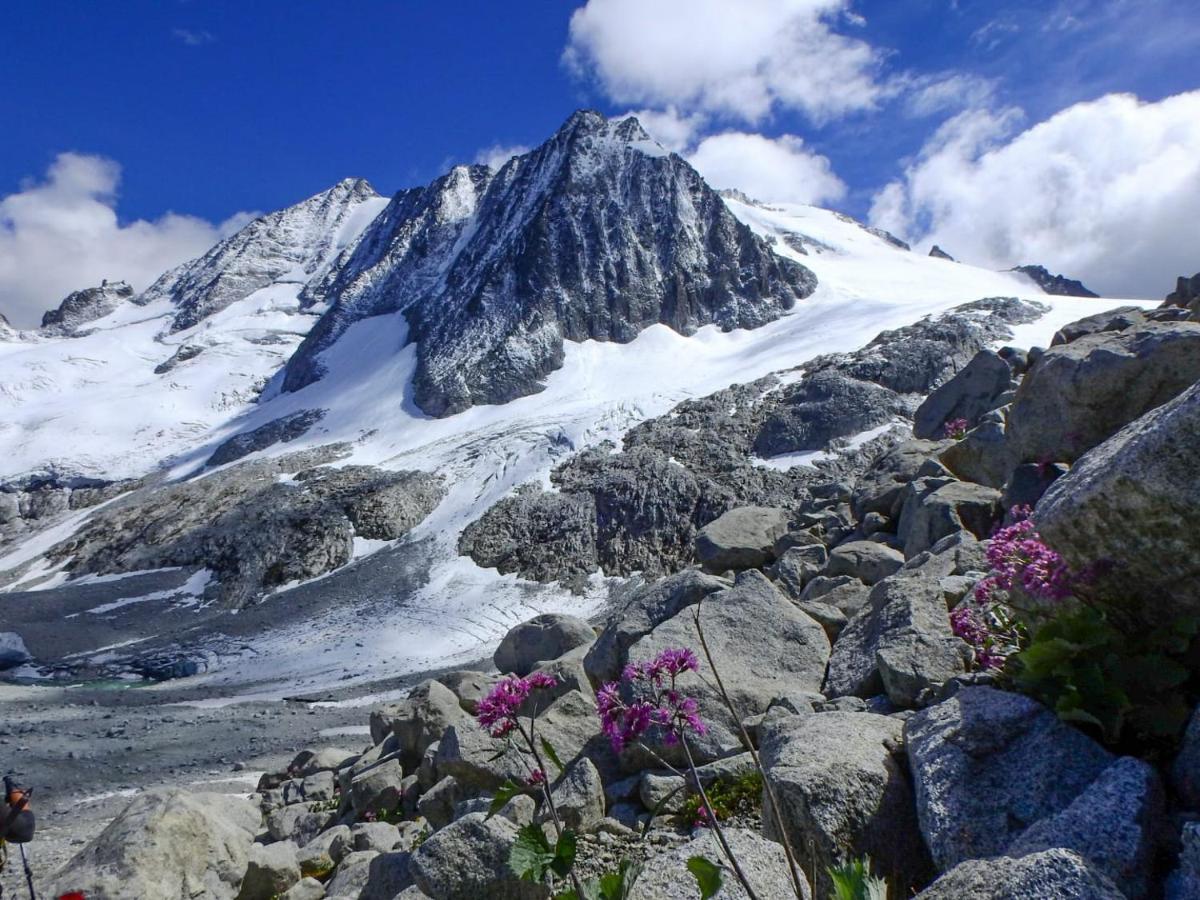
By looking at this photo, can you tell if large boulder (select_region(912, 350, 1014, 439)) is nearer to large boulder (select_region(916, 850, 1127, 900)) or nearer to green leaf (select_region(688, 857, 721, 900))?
large boulder (select_region(916, 850, 1127, 900))

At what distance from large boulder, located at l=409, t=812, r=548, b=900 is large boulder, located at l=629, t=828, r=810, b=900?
6.88 ft

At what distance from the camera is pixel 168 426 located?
128m

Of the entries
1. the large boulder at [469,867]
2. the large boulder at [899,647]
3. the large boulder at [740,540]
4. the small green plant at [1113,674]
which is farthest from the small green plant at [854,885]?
the large boulder at [740,540]

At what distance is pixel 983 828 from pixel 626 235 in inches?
4703

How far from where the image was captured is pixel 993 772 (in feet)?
15.5

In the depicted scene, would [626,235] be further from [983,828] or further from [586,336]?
[983,828]

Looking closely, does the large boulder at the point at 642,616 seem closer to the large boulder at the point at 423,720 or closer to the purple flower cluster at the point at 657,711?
the large boulder at the point at 423,720

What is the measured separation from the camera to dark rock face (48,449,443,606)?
219 ft

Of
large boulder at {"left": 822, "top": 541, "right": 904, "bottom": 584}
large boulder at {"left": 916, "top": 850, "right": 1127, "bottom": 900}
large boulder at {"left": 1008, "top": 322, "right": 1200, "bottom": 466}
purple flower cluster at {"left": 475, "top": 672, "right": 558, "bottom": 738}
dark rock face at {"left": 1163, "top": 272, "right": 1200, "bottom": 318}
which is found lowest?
large boulder at {"left": 822, "top": 541, "right": 904, "bottom": 584}

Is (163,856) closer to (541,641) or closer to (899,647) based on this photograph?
(899,647)

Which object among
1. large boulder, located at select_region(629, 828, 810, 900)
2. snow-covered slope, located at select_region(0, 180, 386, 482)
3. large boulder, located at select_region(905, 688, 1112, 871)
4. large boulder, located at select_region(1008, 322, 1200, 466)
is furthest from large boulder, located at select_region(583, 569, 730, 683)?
snow-covered slope, located at select_region(0, 180, 386, 482)

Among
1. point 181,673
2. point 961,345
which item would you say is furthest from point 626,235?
point 181,673

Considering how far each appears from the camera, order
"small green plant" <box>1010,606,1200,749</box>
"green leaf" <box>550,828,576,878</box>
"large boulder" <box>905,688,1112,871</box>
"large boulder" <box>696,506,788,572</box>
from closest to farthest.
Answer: "green leaf" <box>550,828,576,878</box> < "large boulder" <box>905,688,1112,871</box> < "small green plant" <box>1010,606,1200,749</box> < "large boulder" <box>696,506,788,572</box>

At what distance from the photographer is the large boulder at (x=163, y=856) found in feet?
26.9
